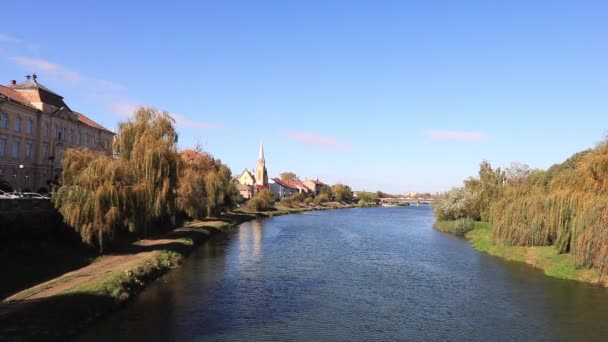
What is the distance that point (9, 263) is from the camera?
24703mm

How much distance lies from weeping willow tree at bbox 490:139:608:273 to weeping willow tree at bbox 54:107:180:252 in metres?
25.0

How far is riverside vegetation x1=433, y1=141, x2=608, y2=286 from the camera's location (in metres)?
26.6

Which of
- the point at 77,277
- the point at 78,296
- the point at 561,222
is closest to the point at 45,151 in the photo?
the point at 77,277

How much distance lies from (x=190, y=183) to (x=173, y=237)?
1105cm

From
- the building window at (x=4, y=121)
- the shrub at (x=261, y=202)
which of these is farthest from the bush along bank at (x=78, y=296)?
the shrub at (x=261, y=202)

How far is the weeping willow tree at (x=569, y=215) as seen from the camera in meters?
26.5

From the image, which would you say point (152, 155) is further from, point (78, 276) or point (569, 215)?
point (569, 215)

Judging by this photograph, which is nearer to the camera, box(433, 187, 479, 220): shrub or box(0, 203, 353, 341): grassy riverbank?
box(0, 203, 353, 341): grassy riverbank

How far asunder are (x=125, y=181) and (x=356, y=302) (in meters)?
17.0

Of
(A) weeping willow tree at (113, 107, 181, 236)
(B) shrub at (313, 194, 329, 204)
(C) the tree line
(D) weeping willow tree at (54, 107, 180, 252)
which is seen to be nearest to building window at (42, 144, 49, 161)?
(C) the tree line

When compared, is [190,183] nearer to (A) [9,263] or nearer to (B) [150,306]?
(A) [9,263]

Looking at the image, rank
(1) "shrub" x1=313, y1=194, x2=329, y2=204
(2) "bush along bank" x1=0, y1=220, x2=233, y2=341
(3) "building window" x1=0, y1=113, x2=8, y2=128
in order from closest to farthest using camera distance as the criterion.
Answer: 1. (2) "bush along bank" x1=0, y1=220, x2=233, y2=341
2. (3) "building window" x1=0, y1=113, x2=8, y2=128
3. (1) "shrub" x1=313, y1=194, x2=329, y2=204

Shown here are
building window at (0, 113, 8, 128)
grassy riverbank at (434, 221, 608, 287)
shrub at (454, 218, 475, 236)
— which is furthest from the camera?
shrub at (454, 218, 475, 236)

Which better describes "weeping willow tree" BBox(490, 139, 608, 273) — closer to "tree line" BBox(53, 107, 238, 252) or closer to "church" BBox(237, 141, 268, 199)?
"tree line" BBox(53, 107, 238, 252)
